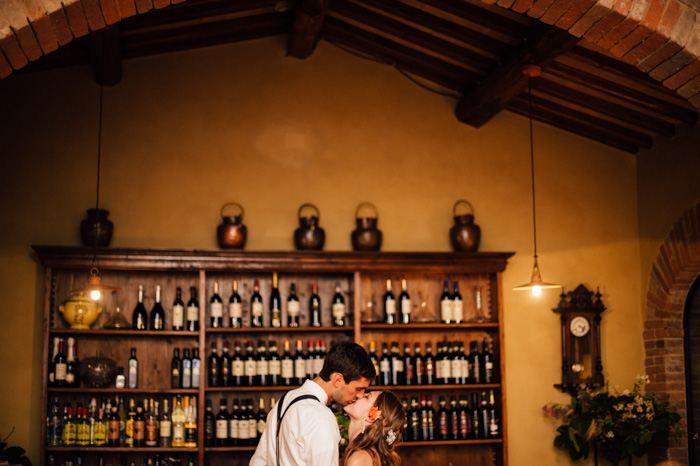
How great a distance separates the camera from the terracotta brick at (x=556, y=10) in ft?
10.9

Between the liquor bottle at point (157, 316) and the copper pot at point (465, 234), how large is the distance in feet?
8.00

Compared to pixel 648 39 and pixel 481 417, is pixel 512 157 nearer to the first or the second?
pixel 481 417

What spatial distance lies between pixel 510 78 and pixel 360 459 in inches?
129

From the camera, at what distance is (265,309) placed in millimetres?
6086

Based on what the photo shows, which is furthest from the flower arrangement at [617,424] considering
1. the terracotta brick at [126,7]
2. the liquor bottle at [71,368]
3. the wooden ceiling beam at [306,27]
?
the terracotta brick at [126,7]

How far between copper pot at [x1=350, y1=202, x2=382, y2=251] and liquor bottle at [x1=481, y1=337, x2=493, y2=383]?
4.04 feet

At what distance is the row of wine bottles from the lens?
5.52 m

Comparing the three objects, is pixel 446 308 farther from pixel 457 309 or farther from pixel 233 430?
pixel 233 430

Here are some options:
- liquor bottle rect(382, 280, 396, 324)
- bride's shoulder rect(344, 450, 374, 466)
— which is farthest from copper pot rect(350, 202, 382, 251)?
bride's shoulder rect(344, 450, 374, 466)

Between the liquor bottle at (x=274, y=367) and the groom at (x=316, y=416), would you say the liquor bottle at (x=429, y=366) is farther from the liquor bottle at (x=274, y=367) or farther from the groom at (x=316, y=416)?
the groom at (x=316, y=416)

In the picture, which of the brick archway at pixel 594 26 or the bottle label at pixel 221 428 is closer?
the brick archway at pixel 594 26

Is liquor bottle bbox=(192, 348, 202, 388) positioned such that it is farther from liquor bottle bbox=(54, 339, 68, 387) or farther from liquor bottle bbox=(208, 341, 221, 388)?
liquor bottle bbox=(54, 339, 68, 387)

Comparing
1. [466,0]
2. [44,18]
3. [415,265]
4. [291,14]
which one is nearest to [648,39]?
[466,0]

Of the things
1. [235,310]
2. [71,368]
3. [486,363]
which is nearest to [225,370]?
[235,310]
